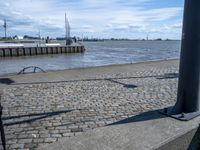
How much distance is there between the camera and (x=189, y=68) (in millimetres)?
4383

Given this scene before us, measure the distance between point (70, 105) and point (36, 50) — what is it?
149 ft

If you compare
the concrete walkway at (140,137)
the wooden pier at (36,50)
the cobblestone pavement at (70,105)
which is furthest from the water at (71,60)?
the concrete walkway at (140,137)

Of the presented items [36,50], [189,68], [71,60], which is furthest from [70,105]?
[36,50]

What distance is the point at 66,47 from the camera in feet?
178

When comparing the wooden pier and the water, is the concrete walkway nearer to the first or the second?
the water

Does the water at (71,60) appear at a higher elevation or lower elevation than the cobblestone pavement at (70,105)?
lower

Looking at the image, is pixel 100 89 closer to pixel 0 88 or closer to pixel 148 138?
pixel 0 88

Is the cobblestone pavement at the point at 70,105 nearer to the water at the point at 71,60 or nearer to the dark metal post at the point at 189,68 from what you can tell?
the dark metal post at the point at 189,68

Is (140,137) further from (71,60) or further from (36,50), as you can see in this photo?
(36,50)

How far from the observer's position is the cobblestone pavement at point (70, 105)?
4008 millimetres

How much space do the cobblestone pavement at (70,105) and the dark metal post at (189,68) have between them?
835mm

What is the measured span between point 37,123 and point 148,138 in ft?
6.69

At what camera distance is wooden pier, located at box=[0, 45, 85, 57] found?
44609 mm

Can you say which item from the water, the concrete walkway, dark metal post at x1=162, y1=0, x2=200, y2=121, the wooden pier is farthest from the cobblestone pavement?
the wooden pier
